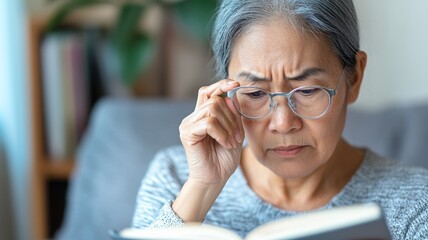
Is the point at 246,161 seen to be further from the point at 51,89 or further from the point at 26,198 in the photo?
the point at 26,198

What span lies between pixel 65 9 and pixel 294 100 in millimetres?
1241

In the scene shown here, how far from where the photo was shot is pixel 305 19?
3.85 feet

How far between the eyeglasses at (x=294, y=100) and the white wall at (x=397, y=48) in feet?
3.87

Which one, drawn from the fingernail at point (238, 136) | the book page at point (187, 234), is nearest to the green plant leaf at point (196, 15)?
the fingernail at point (238, 136)

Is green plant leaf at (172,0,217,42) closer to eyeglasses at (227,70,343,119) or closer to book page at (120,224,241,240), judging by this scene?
eyeglasses at (227,70,343,119)

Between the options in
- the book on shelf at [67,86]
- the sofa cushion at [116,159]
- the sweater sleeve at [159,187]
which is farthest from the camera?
the book on shelf at [67,86]

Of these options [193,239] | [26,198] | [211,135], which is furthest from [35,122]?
[193,239]

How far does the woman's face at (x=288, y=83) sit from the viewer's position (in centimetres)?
116

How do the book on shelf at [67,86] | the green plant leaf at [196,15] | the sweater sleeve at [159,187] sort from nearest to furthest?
the sweater sleeve at [159,187] → the green plant leaf at [196,15] → the book on shelf at [67,86]

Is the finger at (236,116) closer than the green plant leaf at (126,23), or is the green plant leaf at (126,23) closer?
the finger at (236,116)

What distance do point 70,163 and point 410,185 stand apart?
4.62ft

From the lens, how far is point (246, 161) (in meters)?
1.44

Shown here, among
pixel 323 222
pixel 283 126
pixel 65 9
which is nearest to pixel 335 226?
pixel 323 222

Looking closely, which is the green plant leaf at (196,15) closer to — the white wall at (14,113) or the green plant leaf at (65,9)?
the green plant leaf at (65,9)
